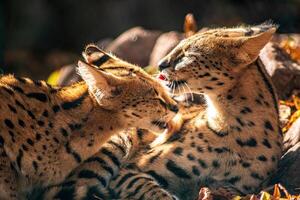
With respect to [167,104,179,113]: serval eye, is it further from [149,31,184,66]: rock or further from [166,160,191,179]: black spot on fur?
[149,31,184,66]: rock

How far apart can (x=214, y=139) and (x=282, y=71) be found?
6.28 feet

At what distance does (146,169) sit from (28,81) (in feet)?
4.12

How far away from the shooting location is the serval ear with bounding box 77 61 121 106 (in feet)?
27.5

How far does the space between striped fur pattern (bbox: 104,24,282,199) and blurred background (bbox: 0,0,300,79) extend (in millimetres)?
7591

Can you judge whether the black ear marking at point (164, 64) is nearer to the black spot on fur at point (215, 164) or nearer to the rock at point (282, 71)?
the black spot on fur at point (215, 164)

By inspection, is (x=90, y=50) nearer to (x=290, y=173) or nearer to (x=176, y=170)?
(x=176, y=170)

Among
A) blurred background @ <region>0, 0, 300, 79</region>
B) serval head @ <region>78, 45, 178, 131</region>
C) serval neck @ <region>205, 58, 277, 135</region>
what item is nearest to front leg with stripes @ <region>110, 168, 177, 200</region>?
serval head @ <region>78, 45, 178, 131</region>

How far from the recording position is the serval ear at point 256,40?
8586 mm

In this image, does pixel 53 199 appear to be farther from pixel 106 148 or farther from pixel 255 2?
pixel 255 2

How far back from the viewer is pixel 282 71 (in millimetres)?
10469

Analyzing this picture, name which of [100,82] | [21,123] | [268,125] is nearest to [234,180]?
[268,125]

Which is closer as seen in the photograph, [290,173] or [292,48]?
[290,173]

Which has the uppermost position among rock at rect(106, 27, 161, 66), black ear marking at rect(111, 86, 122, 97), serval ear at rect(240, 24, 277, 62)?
rock at rect(106, 27, 161, 66)

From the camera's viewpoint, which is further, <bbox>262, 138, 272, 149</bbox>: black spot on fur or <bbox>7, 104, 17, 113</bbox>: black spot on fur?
<bbox>262, 138, 272, 149</bbox>: black spot on fur
